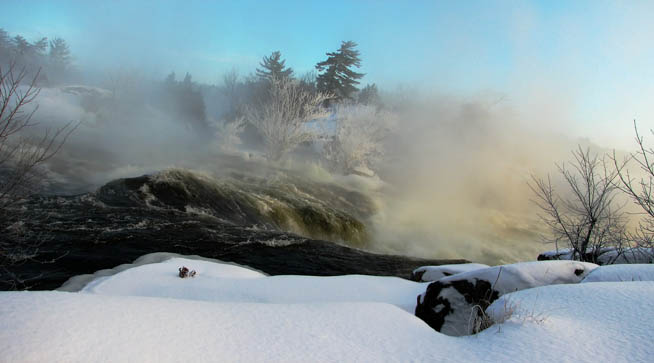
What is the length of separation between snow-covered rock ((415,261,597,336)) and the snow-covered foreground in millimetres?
857

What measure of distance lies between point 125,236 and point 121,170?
34.5ft

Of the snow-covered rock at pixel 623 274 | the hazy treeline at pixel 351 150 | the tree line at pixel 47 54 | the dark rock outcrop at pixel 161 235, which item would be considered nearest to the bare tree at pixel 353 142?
the hazy treeline at pixel 351 150

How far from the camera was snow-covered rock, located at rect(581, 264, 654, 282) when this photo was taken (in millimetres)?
3816

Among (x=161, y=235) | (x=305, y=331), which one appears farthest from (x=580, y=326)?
(x=161, y=235)

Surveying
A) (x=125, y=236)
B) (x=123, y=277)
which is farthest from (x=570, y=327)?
(x=125, y=236)

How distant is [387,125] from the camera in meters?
35.8

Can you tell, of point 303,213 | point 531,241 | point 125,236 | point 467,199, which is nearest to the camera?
point 125,236

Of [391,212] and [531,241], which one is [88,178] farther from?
[531,241]

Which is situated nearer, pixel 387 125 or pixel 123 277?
pixel 123 277

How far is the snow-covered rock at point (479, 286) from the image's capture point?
4.00 metres

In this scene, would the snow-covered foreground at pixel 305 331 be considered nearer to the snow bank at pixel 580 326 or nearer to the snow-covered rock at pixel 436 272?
the snow bank at pixel 580 326

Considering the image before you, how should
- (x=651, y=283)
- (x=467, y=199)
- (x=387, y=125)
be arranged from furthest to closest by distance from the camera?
(x=387, y=125)
(x=467, y=199)
(x=651, y=283)

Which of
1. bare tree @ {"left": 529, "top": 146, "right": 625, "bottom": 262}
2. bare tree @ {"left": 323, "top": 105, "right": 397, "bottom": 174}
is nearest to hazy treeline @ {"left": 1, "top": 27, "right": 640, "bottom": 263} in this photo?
bare tree @ {"left": 323, "top": 105, "right": 397, "bottom": 174}

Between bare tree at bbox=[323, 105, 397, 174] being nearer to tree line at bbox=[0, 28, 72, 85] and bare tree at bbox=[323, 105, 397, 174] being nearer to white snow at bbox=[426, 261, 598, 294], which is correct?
white snow at bbox=[426, 261, 598, 294]
